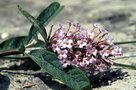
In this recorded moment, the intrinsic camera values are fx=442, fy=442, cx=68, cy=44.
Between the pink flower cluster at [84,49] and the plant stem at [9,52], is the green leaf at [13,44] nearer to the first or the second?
the plant stem at [9,52]

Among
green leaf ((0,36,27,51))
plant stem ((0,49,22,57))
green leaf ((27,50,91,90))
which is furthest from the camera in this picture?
green leaf ((0,36,27,51))

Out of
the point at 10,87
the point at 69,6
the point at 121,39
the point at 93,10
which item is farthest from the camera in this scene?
the point at 69,6

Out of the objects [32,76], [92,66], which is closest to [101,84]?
[92,66]

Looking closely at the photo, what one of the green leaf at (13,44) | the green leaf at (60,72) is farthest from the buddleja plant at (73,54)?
the green leaf at (13,44)

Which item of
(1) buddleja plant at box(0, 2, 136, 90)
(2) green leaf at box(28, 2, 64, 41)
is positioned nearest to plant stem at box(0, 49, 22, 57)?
(1) buddleja plant at box(0, 2, 136, 90)

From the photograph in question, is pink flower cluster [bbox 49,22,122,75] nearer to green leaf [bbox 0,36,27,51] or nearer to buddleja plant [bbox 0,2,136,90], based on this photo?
buddleja plant [bbox 0,2,136,90]

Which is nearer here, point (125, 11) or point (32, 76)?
point (32, 76)

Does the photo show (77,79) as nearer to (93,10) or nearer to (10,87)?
(10,87)
